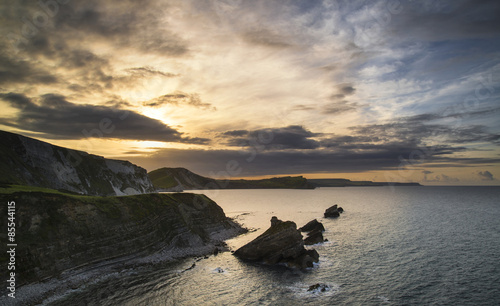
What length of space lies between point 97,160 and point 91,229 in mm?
56665

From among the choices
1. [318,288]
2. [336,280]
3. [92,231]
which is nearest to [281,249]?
[336,280]

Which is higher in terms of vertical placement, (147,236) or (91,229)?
(91,229)

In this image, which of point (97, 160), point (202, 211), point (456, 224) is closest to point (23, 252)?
point (202, 211)

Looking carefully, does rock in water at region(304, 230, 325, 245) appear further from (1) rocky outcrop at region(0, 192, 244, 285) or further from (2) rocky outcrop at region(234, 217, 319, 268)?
(1) rocky outcrop at region(0, 192, 244, 285)

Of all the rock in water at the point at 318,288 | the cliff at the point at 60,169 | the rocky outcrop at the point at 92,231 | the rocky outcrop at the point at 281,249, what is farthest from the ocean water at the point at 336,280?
the cliff at the point at 60,169

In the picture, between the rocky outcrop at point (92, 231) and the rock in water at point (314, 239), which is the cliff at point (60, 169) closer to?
the rocky outcrop at point (92, 231)

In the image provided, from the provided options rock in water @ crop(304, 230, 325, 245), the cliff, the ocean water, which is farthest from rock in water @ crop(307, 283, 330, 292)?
the cliff

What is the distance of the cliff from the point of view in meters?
51.2

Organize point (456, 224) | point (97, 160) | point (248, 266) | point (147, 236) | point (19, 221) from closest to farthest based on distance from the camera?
point (19, 221) → point (248, 266) → point (147, 236) → point (456, 224) → point (97, 160)

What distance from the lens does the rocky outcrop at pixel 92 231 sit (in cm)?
3112

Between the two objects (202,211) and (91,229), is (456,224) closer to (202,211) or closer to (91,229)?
(202,211)

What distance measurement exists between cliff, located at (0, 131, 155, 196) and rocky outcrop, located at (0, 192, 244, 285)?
40.5 feet

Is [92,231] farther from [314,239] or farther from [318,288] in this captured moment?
[314,239]

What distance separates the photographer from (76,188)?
68500 mm
